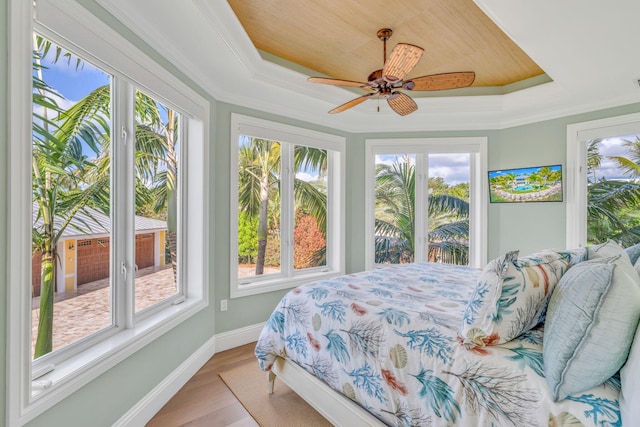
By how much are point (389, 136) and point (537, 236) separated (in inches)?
80.5

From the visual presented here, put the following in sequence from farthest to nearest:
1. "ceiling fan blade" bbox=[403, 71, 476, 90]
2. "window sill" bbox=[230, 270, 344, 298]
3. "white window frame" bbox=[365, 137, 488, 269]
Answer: "white window frame" bbox=[365, 137, 488, 269] → "window sill" bbox=[230, 270, 344, 298] → "ceiling fan blade" bbox=[403, 71, 476, 90]

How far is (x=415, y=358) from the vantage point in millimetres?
1331

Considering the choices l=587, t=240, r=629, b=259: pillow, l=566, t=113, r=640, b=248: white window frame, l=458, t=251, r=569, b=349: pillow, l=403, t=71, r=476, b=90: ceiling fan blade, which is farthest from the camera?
l=566, t=113, r=640, b=248: white window frame

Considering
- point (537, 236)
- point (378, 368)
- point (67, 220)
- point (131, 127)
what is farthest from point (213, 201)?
point (537, 236)

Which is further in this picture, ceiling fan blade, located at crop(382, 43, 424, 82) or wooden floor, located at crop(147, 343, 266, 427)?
wooden floor, located at crop(147, 343, 266, 427)

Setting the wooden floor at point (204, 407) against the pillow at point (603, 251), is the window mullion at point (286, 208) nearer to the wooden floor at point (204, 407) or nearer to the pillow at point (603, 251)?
the wooden floor at point (204, 407)

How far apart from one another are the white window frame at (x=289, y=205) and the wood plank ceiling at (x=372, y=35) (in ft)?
2.26

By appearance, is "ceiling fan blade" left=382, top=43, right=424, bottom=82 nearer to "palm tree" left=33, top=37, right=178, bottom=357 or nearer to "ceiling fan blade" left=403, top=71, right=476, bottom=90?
"ceiling fan blade" left=403, top=71, right=476, bottom=90

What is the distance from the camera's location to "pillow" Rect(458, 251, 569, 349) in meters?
1.18

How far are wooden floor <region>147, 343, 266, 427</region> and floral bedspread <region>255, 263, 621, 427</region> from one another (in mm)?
333

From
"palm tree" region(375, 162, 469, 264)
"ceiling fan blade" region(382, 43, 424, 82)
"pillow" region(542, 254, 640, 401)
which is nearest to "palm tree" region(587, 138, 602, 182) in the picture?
"palm tree" region(375, 162, 469, 264)

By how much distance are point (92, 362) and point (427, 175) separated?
3701 mm

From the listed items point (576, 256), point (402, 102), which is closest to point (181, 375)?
point (576, 256)

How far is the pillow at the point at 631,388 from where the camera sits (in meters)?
0.79
